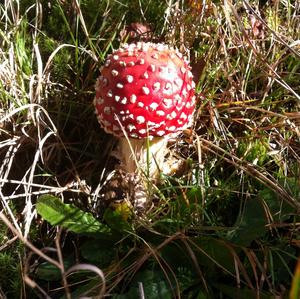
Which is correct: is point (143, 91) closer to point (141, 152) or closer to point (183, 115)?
point (183, 115)

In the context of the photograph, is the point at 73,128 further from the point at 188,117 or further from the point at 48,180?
the point at 188,117

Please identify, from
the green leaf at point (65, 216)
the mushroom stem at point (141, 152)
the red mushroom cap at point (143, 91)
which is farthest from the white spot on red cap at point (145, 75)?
the green leaf at point (65, 216)

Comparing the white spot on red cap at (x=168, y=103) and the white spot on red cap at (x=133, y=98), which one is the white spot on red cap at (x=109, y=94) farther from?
the white spot on red cap at (x=168, y=103)

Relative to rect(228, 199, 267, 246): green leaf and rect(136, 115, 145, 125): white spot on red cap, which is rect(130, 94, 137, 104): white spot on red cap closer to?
rect(136, 115, 145, 125): white spot on red cap

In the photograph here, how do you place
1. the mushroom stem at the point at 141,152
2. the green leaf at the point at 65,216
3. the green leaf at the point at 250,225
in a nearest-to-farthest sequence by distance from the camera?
1. the green leaf at the point at 250,225
2. the green leaf at the point at 65,216
3. the mushroom stem at the point at 141,152

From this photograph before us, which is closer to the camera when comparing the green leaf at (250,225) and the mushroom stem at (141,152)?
the green leaf at (250,225)

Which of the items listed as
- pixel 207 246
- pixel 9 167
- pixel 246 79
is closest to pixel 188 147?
pixel 246 79
